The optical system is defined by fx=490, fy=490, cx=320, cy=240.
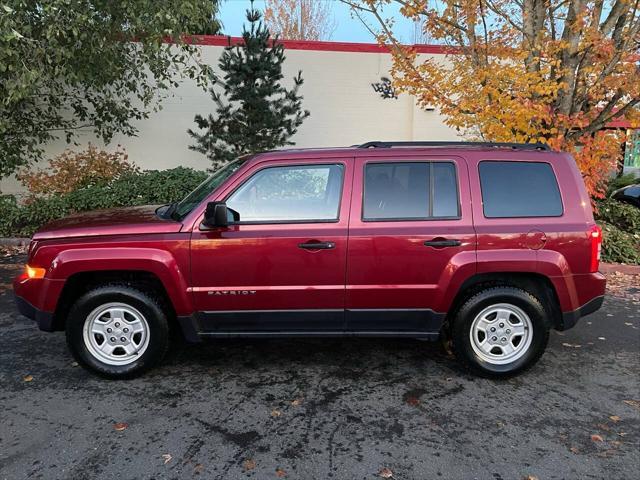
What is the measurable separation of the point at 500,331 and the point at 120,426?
2857 millimetres

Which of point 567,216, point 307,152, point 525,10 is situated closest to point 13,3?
point 307,152

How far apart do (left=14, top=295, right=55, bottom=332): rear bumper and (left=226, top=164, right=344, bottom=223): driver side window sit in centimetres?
162

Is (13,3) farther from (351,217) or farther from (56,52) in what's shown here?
(351,217)

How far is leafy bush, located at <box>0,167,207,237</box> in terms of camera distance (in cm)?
885

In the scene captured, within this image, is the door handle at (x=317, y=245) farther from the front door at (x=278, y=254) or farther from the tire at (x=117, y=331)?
the tire at (x=117, y=331)

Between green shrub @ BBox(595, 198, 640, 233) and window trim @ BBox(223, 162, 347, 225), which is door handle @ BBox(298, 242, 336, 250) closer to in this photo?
window trim @ BBox(223, 162, 347, 225)

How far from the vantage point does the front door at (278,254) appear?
144 inches

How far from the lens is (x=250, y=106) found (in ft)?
30.9

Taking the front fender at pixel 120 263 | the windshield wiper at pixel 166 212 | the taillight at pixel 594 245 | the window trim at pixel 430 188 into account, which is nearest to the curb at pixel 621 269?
the taillight at pixel 594 245

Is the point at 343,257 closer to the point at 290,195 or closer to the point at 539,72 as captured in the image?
the point at 290,195

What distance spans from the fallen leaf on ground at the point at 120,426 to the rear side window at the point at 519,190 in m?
2.96

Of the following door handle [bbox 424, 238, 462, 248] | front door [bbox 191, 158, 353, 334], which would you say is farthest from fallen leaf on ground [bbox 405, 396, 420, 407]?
door handle [bbox 424, 238, 462, 248]

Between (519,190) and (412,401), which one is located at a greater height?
(519,190)

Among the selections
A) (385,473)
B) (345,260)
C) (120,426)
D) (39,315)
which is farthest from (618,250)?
(39,315)
